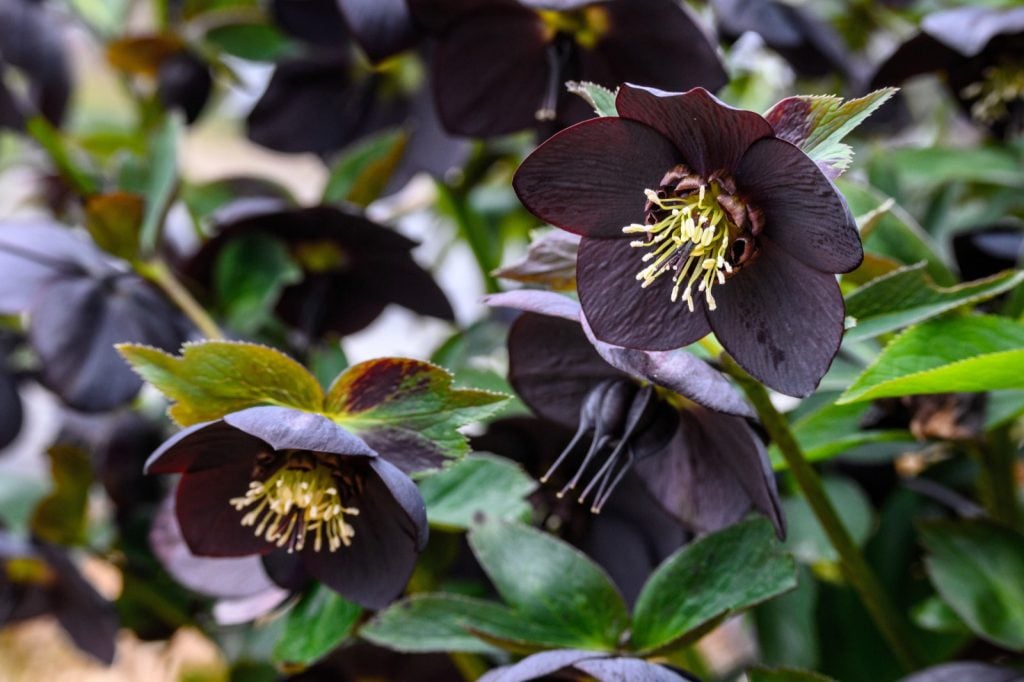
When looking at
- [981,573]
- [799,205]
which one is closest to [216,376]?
Result: [799,205]

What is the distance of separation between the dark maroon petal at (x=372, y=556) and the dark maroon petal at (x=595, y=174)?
13cm

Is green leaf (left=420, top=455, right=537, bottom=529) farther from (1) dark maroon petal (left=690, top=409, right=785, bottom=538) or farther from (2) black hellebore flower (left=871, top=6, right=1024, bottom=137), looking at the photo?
(2) black hellebore flower (left=871, top=6, right=1024, bottom=137)

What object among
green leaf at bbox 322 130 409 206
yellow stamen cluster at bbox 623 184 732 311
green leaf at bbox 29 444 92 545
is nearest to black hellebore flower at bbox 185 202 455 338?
green leaf at bbox 322 130 409 206

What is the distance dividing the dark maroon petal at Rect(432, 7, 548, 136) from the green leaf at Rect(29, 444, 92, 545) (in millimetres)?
317

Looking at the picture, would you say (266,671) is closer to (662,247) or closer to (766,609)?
(766,609)

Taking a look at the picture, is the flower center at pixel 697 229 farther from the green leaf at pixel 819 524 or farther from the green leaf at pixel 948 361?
the green leaf at pixel 819 524

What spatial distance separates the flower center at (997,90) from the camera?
610 millimetres

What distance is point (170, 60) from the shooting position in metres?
0.81

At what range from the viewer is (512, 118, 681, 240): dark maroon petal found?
1.22 feet

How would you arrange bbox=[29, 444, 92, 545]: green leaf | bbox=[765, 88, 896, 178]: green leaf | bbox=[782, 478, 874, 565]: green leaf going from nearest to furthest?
bbox=[765, 88, 896, 178]: green leaf
bbox=[782, 478, 874, 565]: green leaf
bbox=[29, 444, 92, 545]: green leaf

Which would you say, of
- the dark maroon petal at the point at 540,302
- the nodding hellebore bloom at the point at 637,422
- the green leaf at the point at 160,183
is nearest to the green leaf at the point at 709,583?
the nodding hellebore bloom at the point at 637,422

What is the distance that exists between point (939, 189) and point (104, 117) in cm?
70

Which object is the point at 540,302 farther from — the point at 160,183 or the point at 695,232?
the point at 160,183

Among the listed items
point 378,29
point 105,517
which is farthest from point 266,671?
point 378,29
